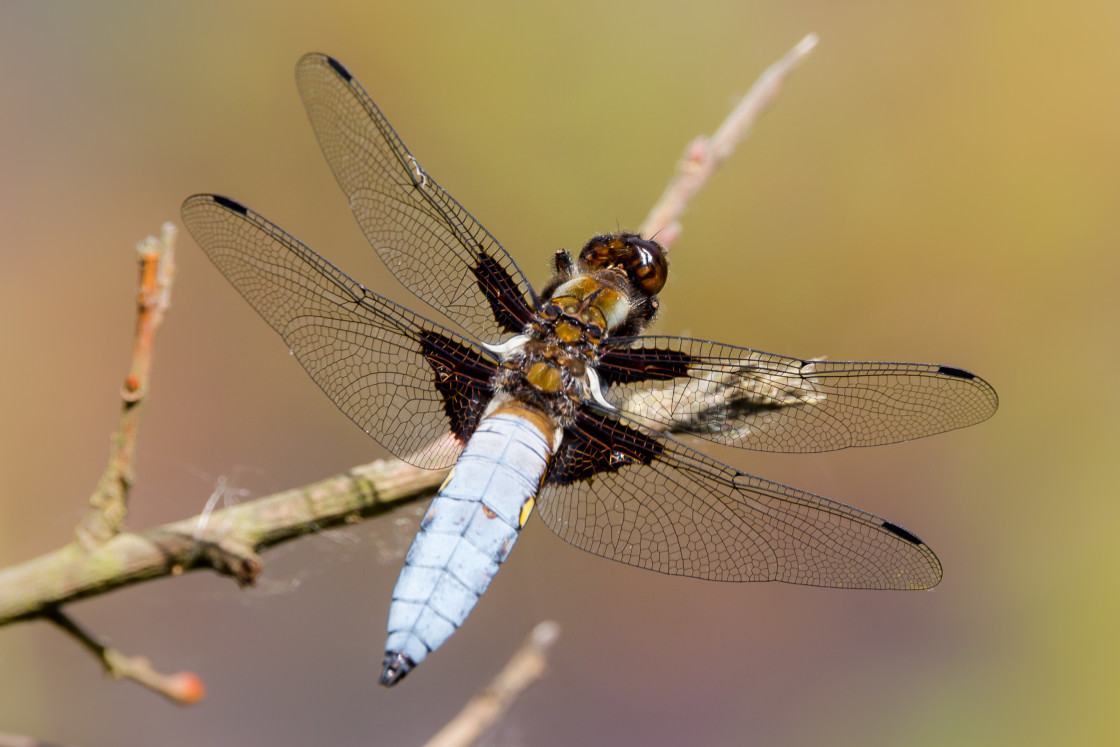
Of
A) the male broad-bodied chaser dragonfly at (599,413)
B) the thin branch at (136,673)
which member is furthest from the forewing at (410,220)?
the thin branch at (136,673)

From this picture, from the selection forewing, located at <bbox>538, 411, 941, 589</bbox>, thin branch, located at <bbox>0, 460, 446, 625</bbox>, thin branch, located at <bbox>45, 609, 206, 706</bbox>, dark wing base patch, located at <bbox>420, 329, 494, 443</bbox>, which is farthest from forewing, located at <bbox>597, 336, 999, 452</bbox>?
thin branch, located at <bbox>45, 609, 206, 706</bbox>

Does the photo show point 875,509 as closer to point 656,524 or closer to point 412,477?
→ point 656,524

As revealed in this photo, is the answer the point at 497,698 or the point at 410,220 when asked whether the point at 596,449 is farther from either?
the point at 410,220

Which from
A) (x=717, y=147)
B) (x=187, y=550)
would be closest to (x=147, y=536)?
(x=187, y=550)

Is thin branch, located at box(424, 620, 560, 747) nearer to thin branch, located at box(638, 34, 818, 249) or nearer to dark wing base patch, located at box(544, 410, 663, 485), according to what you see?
dark wing base patch, located at box(544, 410, 663, 485)

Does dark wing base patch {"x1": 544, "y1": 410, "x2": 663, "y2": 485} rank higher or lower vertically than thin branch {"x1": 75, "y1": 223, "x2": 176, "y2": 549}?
higher

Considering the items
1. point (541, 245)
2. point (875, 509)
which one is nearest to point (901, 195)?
point (875, 509)
